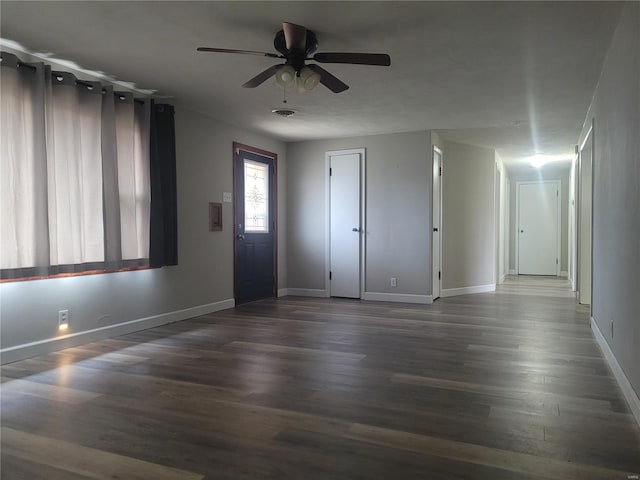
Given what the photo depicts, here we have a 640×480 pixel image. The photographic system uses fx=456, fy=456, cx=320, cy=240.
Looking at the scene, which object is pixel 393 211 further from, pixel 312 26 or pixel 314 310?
pixel 312 26

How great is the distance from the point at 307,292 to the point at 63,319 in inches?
147

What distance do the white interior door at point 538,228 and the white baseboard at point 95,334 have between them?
7737 mm

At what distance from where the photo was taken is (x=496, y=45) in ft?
10.8

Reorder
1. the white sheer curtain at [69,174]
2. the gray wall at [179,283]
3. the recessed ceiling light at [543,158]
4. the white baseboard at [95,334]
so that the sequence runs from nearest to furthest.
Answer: the white sheer curtain at [69,174]
the white baseboard at [95,334]
the gray wall at [179,283]
the recessed ceiling light at [543,158]

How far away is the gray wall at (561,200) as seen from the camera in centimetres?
1011

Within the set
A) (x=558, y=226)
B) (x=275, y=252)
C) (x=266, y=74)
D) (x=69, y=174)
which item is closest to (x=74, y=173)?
(x=69, y=174)

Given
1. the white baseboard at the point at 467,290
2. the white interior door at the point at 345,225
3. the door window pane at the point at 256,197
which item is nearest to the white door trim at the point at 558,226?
the white baseboard at the point at 467,290

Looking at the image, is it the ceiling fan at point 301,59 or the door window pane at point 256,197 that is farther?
the door window pane at point 256,197

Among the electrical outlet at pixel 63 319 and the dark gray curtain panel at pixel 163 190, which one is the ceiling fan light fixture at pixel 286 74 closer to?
the dark gray curtain panel at pixel 163 190

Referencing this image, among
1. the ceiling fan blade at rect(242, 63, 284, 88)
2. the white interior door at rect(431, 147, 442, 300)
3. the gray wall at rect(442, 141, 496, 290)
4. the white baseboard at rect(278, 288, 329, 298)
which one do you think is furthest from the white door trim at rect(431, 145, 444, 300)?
the ceiling fan blade at rect(242, 63, 284, 88)

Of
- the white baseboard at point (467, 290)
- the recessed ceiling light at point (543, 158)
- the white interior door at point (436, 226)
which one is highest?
the recessed ceiling light at point (543, 158)

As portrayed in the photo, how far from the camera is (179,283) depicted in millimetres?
5027

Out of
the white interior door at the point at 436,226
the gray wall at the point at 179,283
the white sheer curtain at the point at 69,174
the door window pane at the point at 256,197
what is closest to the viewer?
the white sheer curtain at the point at 69,174

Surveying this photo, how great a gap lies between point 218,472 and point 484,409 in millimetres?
1448
